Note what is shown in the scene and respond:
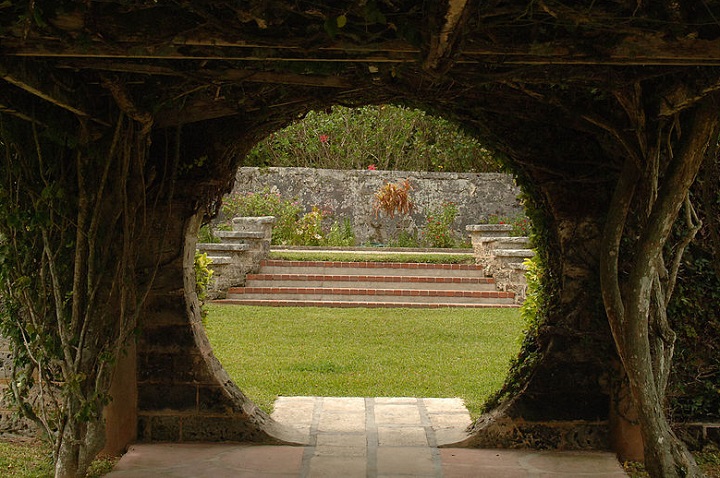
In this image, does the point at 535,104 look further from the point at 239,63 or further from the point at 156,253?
the point at 156,253

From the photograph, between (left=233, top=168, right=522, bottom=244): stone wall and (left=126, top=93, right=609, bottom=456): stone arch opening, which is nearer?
(left=126, top=93, right=609, bottom=456): stone arch opening

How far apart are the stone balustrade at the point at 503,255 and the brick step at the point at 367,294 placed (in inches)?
10.1

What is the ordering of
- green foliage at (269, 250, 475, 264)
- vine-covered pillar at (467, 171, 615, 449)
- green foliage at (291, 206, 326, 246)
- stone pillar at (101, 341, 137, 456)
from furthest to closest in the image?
green foliage at (291, 206, 326, 246)
green foliage at (269, 250, 475, 264)
vine-covered pillar at (467, 171, 615, 449)
stone pillar at (101, 341, 137, 456)

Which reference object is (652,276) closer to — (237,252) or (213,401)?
(213,401)

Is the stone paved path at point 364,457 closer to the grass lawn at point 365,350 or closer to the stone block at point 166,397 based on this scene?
the stone block at point 166,397

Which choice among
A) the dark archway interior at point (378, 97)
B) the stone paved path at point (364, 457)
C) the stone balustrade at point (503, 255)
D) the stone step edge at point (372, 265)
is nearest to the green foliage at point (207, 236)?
the stone step edge at point (372, 265)

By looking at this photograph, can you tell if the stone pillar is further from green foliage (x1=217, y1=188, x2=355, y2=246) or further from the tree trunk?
green foliage (x1=217, y1=188, x2=355, y2=246)

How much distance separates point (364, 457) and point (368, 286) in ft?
23.9

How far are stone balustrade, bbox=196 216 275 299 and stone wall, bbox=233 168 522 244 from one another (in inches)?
107

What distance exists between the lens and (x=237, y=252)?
38.0 ft

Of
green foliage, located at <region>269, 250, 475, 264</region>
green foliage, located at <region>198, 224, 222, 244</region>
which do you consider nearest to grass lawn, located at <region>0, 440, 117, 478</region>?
green foliage, located at <region>269, 250, 475, 264</region>

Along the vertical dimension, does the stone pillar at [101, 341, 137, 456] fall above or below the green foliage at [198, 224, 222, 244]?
below

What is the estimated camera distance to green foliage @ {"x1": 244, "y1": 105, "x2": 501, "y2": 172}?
659 inches

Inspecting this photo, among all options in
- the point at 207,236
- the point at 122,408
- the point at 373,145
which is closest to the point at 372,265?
the point at 207,236
